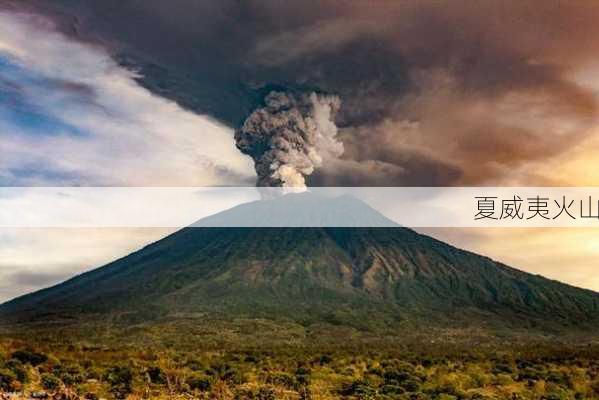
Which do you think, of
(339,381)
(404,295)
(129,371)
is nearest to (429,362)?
(339,381)

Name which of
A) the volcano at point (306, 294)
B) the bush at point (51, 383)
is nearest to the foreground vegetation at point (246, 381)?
the bush at point (51, 383)

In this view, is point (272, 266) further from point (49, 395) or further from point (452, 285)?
point (49, 395)

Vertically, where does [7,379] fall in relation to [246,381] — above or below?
above

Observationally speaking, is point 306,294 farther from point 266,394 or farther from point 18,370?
point 266,394

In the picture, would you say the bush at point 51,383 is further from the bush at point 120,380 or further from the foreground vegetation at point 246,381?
the bush at point 120,380

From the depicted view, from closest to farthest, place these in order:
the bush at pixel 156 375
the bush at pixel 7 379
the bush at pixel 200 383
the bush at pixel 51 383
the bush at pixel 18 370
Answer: the bush at pixel 7 379 < the bush at pixel 51 383 < the bush at pixel 18 370 < the bush at pixel 200 383 < the bush at pixel 156 375

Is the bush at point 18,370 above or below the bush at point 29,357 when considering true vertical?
below

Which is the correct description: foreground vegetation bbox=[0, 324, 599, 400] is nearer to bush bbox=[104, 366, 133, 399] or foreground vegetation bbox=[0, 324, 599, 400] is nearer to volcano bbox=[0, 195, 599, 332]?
bush bbox=[104, 366, 133, 399]

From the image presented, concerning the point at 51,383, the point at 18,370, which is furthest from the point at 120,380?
the point at 18,370

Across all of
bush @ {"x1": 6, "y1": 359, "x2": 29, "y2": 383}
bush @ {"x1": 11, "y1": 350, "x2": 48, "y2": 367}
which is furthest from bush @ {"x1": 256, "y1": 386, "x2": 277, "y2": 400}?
bush @ {"x1": 11, "y1": 350, "x2": 48, "y2": 367}
